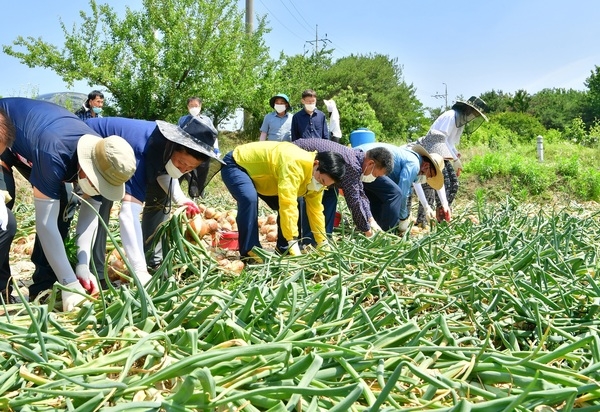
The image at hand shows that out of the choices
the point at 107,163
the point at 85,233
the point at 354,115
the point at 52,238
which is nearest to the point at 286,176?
the point at 85,233

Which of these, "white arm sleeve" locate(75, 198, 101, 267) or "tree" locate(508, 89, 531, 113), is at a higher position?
"tree" locate(508, 89, 531, 113)

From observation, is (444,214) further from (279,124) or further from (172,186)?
(172,186)

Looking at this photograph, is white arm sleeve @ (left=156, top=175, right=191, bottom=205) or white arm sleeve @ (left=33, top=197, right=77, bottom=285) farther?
white arm sleeve @ (left=156, top=175, right=191, bottom=205)

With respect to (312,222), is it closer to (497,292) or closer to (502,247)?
(502,247)

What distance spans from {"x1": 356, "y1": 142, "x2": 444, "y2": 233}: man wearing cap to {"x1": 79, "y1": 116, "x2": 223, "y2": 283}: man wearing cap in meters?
1.78

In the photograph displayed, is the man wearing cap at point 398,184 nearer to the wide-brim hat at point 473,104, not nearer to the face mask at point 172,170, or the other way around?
the wide-brim hat at point 473,104

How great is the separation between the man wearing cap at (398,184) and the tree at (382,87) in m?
26.0

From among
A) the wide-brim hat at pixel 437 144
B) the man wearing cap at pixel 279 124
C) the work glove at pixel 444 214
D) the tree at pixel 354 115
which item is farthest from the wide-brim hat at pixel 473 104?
the tree at pixel 354 115

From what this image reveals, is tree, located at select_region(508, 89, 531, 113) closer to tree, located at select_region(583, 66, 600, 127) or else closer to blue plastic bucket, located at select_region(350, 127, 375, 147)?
tree, located at select_region(583, 66, 600, 127)

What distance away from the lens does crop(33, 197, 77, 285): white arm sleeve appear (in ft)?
7.70

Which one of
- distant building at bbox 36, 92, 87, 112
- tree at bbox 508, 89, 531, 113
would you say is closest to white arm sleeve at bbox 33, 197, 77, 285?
distant building at bbox 36, 92, 87, 112

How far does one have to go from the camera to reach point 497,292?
1.83m

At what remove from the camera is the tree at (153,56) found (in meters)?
10.5

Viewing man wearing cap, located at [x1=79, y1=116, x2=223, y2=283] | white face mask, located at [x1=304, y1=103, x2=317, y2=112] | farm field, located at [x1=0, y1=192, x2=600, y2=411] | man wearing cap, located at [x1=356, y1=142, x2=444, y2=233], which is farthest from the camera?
white face mask, located at [x1=304, y1=103, x2=317, y2=112]
